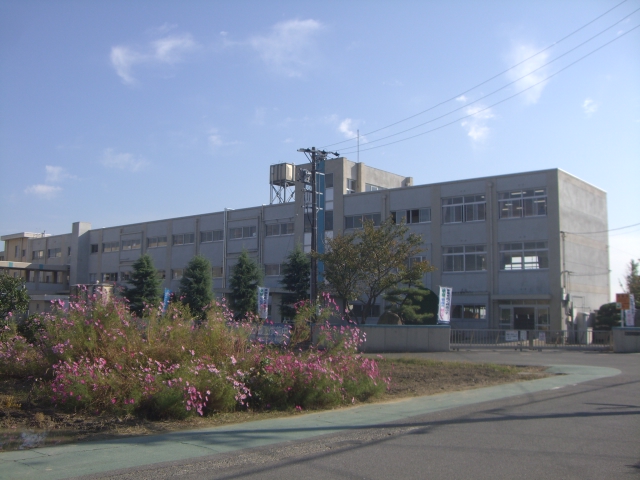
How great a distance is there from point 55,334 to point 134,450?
5778 millimetres

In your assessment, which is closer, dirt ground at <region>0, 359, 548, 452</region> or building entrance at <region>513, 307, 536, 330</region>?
dirt ground at <region>0, 359, 548, 452</region>

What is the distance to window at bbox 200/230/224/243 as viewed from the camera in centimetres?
6050

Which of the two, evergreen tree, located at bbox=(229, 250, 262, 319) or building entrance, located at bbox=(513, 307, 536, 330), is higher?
evergreen tree, located at bbox=(229, 250, 262, 319)

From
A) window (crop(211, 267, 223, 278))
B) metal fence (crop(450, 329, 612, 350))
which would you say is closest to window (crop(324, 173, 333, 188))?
window (crop(211, 267, 223, 278))

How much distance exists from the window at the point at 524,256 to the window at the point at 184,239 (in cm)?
3245

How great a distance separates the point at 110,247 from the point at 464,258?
4385 centimetres

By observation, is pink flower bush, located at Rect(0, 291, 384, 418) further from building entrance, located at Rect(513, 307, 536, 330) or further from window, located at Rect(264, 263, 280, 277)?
window, located at Rect(264, 263, 280, 277)

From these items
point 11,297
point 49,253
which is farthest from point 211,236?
point 11,297

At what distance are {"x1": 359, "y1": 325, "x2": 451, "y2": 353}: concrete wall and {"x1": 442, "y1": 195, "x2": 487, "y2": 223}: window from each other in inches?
705

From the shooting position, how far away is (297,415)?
11078mm

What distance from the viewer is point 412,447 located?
827 cm

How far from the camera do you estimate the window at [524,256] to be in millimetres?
41656

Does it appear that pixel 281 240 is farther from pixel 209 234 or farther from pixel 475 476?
pixel 475 476

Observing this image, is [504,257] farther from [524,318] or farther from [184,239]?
[184,239]
